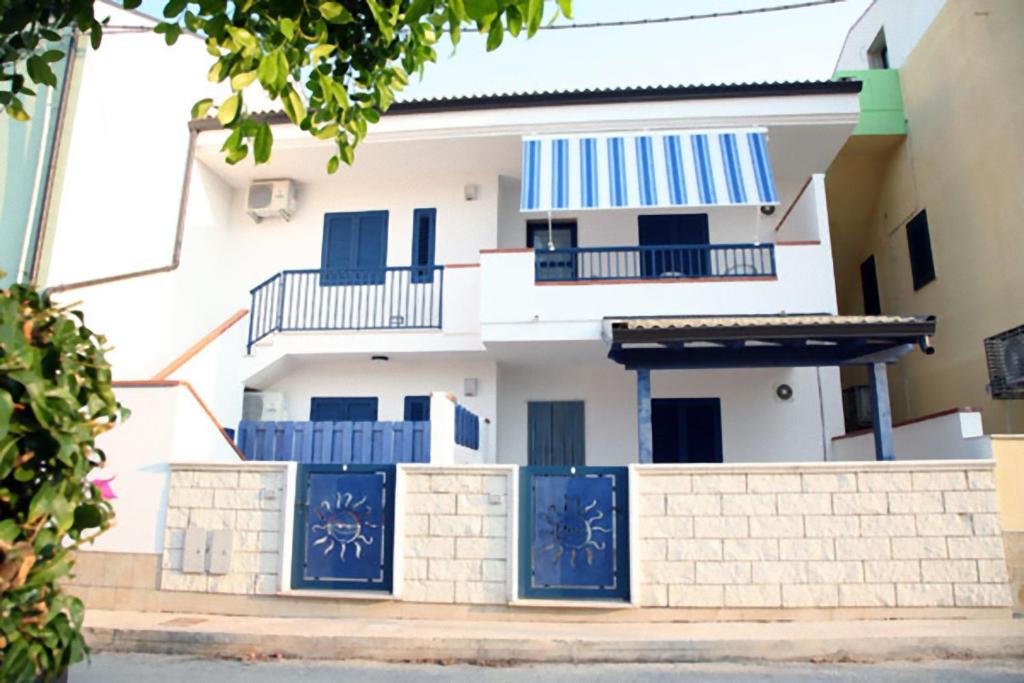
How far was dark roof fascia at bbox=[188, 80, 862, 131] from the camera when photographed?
11.8m

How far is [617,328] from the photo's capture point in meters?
8.96

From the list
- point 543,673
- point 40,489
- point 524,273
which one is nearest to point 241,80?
point 40,489

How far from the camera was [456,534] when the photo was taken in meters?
7.56

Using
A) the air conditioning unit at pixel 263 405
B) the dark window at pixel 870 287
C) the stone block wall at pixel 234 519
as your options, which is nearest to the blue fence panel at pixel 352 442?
the air conditioning unit at pixel 263 405

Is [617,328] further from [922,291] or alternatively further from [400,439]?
[922,291]

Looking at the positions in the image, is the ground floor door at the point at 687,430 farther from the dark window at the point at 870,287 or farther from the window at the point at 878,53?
the window at the point at 878,53

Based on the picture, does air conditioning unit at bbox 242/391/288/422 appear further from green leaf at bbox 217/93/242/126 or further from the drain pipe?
green leaf at bbox 217/93/242/126

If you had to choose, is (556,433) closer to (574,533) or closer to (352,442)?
(352,442)

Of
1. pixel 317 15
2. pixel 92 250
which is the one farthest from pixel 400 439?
pixel 317 15

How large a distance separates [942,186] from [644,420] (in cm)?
787

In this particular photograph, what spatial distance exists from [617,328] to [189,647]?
229 inches

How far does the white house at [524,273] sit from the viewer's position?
11.2 m

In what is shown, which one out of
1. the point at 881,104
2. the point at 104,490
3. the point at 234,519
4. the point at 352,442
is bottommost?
the point at 234,519

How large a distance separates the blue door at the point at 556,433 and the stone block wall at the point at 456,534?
497 cm
